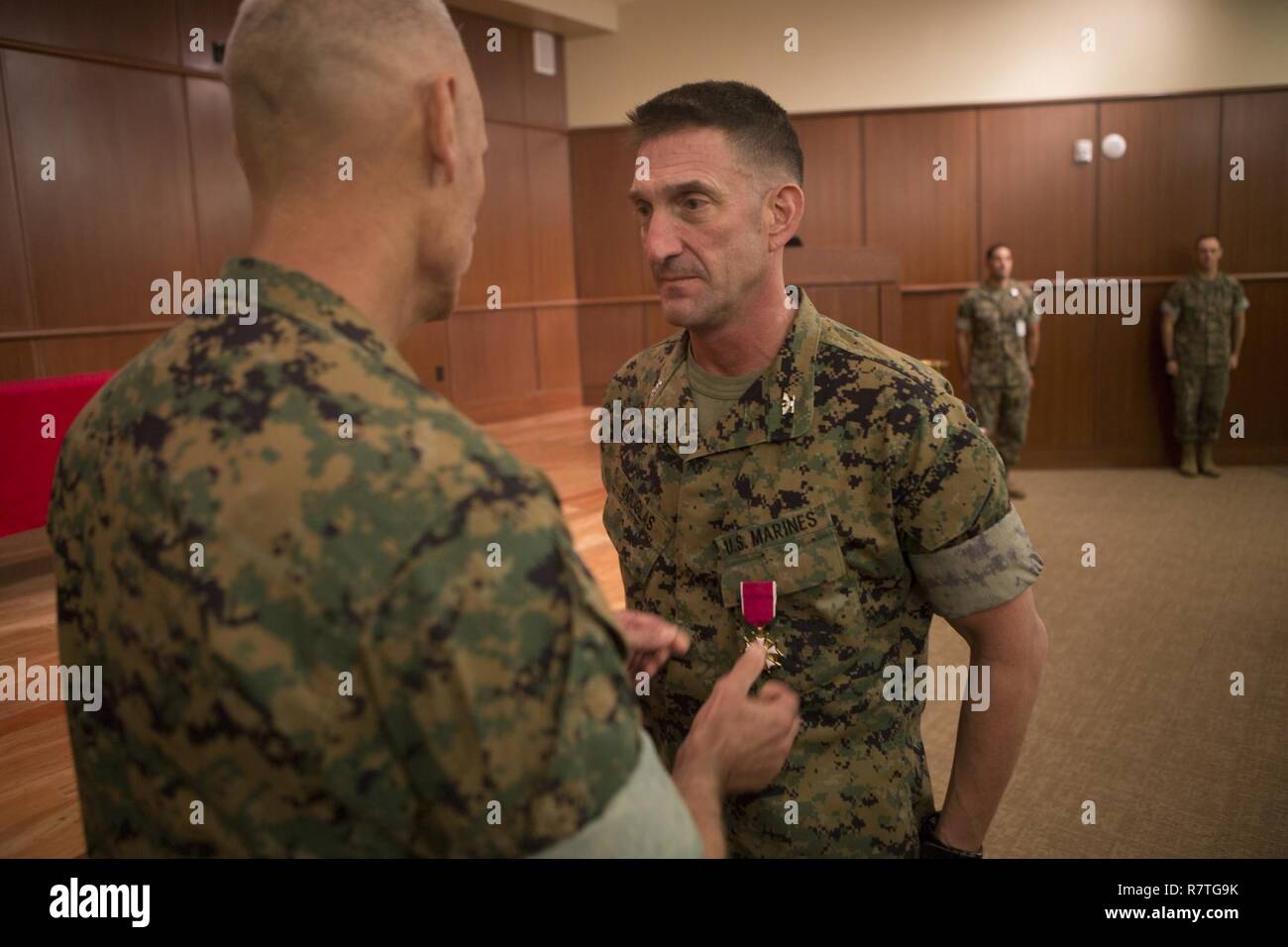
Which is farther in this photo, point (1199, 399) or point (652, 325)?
point (652, 325)

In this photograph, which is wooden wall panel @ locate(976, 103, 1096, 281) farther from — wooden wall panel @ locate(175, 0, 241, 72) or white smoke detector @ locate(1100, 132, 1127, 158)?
wooden wall panel @ locate(175, 0, 241, 72)

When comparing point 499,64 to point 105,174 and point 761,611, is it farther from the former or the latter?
point 761,611

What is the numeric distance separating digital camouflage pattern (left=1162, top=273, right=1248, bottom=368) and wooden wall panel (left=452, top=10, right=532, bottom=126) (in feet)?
20.3

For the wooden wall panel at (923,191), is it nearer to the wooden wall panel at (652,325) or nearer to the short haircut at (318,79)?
the wooden wall panel at (652,325)

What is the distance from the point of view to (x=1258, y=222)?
8.29 m

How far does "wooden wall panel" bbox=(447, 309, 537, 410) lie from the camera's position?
917 centimetres

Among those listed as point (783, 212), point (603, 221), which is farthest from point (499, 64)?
point (783, 212)

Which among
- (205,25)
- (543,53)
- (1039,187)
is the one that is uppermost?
(543,53)

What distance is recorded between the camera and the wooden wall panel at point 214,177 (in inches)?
266

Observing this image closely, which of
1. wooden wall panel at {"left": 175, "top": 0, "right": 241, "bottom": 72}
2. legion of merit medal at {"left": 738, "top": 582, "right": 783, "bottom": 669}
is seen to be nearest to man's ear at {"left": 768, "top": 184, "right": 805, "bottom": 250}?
legion of merit medal at {"left": 738, "top": 582, "right": 783, "bottom": 669}

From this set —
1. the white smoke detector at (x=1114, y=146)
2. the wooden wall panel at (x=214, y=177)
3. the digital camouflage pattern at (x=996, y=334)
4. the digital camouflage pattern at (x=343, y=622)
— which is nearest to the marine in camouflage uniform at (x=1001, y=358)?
the digital camouflage pattern at (x=996, y=334)

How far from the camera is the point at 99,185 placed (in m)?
6.20

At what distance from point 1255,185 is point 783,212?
8588mm
